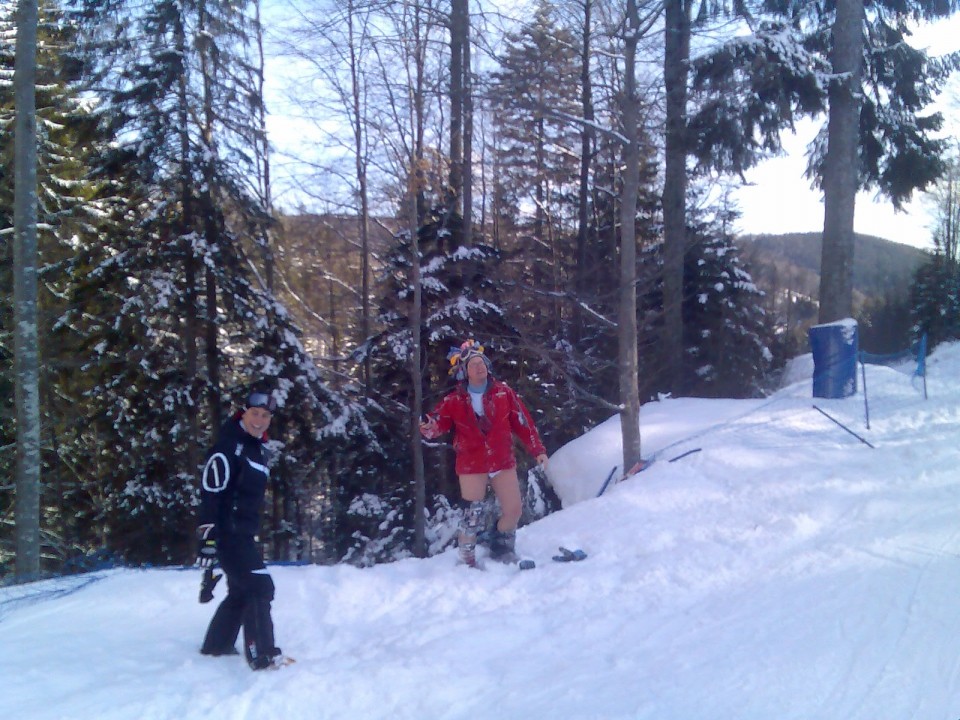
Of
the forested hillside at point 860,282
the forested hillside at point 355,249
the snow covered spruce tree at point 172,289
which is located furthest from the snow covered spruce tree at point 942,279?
the snow covered spruce tree at point 172,289

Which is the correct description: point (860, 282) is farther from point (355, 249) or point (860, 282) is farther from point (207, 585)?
point (207, 585)

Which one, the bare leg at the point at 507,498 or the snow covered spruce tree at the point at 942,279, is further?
the snow covered spruce tree at the point at 942,279

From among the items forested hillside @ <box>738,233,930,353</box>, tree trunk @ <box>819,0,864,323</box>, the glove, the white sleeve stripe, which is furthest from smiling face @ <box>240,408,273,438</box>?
forested hillside @ <box>738,233,930,353</box>

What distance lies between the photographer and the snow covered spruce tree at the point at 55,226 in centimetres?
1482

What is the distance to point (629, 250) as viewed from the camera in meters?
10.1

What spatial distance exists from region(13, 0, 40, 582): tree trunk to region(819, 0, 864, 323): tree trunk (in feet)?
40.8

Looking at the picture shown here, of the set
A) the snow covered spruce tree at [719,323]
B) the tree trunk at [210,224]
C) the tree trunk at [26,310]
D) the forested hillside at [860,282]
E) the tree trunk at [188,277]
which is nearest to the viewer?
the tree trunk at [26,310]

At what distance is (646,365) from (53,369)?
13.1 m

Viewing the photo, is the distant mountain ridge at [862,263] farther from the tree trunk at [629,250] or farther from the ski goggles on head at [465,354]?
the ski goggles on head at [465,354]

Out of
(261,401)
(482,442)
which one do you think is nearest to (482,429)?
(482,442)

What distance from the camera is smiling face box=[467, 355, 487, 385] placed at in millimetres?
6672

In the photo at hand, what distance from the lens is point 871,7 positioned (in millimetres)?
13859

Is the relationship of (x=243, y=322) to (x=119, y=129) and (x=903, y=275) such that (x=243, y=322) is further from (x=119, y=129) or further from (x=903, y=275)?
(x=903, y=275)

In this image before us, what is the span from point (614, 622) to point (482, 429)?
6.90ft
